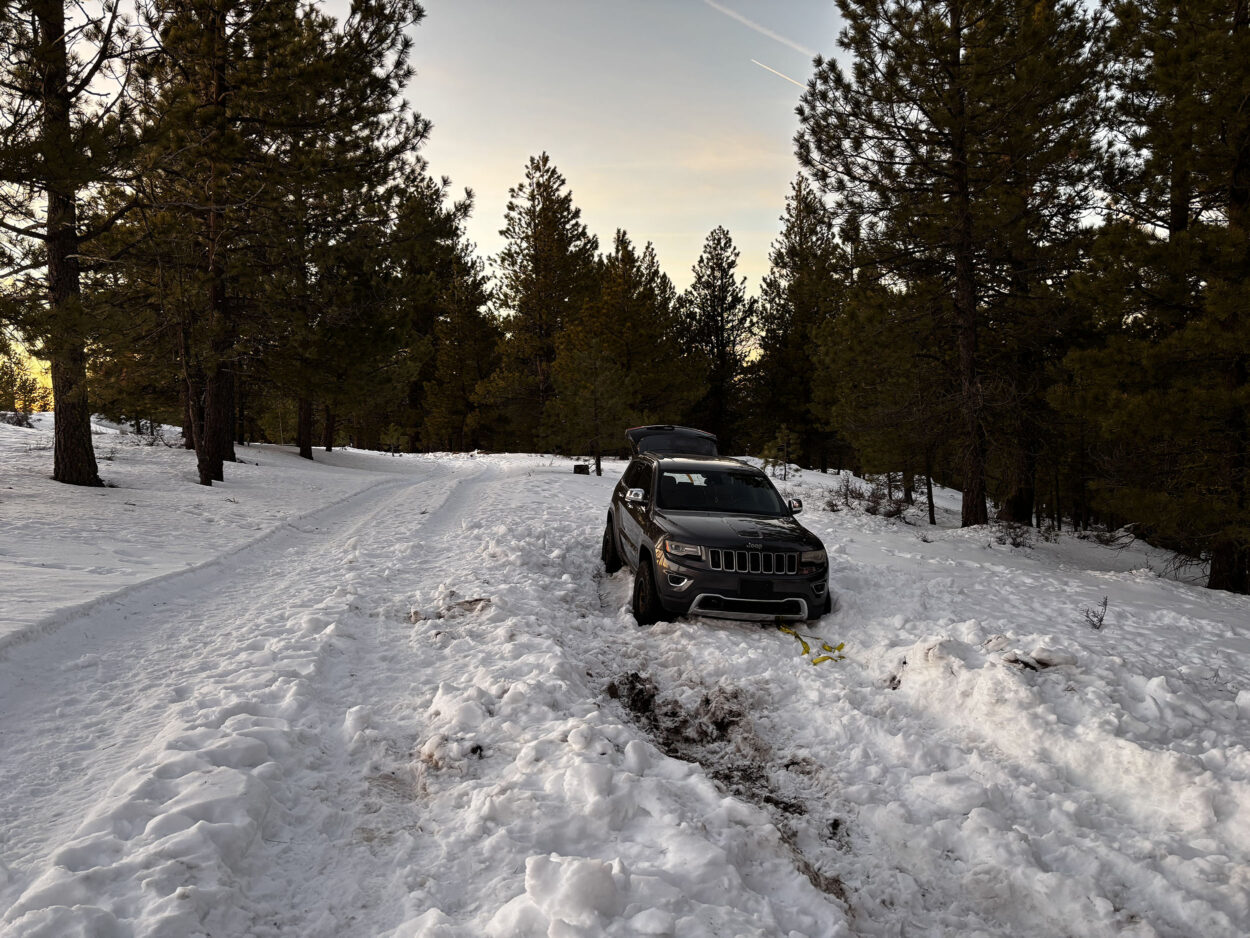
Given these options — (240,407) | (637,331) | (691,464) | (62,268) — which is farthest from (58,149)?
(637,331)

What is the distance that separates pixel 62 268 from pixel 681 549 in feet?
39.9

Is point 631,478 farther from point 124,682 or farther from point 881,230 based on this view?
point 881,230

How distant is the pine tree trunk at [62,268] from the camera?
8812mm

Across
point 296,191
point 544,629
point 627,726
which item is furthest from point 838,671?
point 296,191

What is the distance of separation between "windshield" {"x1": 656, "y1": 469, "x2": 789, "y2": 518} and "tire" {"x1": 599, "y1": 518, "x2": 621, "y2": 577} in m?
1.46

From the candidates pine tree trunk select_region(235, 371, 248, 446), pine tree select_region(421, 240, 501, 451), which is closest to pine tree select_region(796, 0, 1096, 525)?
pine tree trunk select_region(235, 371, 248, 446)

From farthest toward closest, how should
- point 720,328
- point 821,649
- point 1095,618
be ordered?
point 720,328 < point 1095,618 < point 821,649

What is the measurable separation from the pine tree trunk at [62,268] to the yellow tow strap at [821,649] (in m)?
10.9

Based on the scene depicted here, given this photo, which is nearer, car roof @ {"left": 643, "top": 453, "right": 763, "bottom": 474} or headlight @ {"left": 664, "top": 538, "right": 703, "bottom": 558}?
headlight @ {"left": 664, "top": 538, "right": 703, "bottom": 558}

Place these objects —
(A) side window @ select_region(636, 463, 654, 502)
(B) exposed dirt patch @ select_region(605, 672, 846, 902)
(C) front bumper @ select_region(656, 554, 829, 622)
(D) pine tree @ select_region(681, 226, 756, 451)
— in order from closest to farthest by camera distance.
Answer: (B) exposed dirt patch @ select_region(605, 672, 846, 902)
(C) front bumper @ select_region(656, 554, 829, 622)
(A) side window @ select_region(636, 463, 654, 502)
(D) pine tree @ select_region(681, 226, 756, 451)

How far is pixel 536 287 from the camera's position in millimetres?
37156

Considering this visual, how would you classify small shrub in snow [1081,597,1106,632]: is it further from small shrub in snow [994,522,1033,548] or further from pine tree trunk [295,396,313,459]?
pine tree trunk [295,396,313,459]

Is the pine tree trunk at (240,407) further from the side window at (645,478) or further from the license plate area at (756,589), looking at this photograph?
the license plate area at (756,589)

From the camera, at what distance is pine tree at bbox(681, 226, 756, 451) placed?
130 feet
